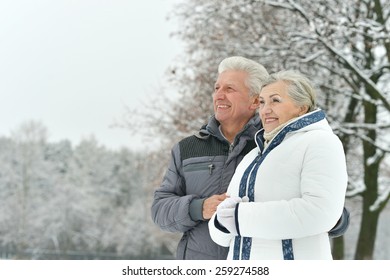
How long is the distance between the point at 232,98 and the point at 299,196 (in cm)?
74

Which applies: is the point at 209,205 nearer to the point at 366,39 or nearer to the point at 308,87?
the point at 308,87

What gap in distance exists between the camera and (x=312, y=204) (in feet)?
7.40

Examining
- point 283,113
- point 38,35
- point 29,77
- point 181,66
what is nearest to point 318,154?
point 283,113

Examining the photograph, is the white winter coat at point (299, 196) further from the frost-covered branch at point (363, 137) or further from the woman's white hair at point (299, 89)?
the frost-covered branch at point (363, 137)

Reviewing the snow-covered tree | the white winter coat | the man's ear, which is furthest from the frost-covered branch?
the white winter coat

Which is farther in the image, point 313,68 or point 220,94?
point 313,68

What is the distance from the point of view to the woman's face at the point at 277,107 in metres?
2.48

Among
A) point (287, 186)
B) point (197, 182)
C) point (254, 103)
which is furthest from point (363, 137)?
point (287, 186)

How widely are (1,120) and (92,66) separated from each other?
11980 mm

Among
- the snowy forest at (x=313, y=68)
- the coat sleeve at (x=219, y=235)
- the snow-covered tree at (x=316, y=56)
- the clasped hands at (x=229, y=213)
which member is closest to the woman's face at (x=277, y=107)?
the clasped hands at (x=229, y=213)

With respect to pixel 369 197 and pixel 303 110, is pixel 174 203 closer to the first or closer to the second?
pixel 303 110

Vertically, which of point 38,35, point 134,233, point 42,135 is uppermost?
point 38,35

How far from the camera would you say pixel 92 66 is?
170 feet

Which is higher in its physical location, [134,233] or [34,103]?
[34,103]
